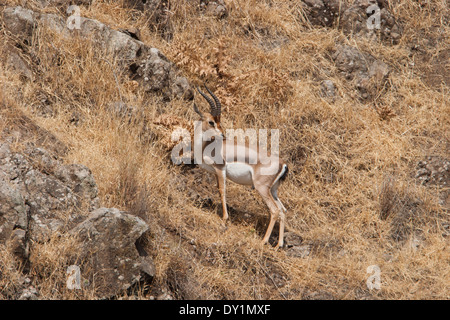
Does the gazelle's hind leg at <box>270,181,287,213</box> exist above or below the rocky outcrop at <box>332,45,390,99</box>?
below

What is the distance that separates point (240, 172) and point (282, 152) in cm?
149

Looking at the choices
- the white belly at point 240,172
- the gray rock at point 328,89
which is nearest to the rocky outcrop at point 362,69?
the gray rock at point 328,89

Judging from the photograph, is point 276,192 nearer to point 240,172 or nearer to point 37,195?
point 240,172

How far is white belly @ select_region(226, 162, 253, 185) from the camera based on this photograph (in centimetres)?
758

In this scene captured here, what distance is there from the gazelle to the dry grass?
17.1 inches

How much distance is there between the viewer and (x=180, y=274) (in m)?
6.27

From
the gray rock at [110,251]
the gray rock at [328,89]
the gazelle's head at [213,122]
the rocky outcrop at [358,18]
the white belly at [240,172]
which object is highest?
the rocky outcrop at [358,18]

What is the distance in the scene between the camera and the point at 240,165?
25.0 ft

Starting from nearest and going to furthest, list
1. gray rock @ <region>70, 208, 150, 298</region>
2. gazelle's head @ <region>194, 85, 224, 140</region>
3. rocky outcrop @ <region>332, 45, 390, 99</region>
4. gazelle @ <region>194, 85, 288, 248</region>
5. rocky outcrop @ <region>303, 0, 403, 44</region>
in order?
1. gray rock @ <region>70, 208, 150, 298</region>
2. gazelle @ <region>194, 85, 288, 248</region>
3. gazelle's head @ <region>194, 85, 224, 140</region>
4. rocky outcrop @ <region>332, 45, 390, 99</region>
5. rocky outcrop @ <region>303, 0, 403, 44</region>

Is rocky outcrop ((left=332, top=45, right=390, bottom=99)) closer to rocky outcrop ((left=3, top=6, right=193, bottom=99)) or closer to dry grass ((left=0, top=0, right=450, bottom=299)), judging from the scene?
dry grass ((left=0, top=0, right=450, bottom=299))

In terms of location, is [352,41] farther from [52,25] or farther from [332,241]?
[52,25]

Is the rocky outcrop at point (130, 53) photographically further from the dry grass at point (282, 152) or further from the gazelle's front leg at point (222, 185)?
the gazelle's front leg at point (222, 185)

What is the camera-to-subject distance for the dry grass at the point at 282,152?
21.7ft

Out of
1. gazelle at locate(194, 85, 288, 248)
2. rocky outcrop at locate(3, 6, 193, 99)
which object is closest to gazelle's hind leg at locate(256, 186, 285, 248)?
gazelle at locate(194, 85, 288, 248)
